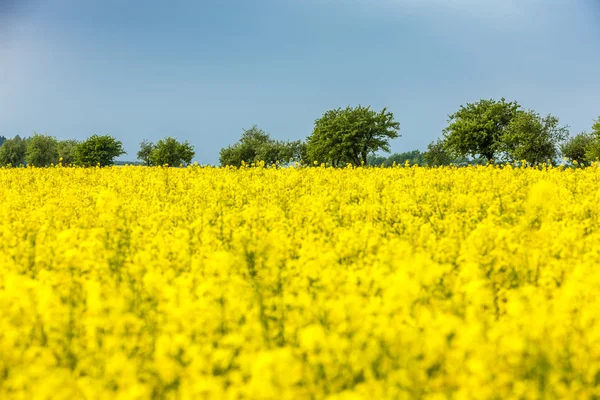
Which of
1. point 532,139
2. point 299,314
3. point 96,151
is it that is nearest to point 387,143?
point 532,139

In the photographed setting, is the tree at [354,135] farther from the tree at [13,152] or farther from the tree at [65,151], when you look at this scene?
the tree at [13,152]

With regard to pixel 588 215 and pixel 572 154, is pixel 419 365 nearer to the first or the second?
pixel 588 215

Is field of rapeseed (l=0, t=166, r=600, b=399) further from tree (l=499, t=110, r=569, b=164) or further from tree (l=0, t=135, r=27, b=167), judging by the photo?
tree (l=0, t=135, r=27, b=167)

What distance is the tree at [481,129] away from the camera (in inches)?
2532

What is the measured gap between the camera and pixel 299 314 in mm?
5902

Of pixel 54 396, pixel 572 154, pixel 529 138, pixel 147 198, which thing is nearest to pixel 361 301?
pixel 54 396

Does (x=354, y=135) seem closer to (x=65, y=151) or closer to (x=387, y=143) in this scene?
(x=387, y=143)

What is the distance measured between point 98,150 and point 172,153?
14970 millimetres

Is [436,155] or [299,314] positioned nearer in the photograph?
[299,314]

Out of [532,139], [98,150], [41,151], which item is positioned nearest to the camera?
[532,139]

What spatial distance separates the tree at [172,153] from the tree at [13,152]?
57.9m

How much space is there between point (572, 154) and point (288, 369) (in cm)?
9024

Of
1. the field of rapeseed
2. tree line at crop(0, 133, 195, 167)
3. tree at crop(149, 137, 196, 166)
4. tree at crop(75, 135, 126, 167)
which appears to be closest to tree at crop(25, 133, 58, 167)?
tree line at crop(0, 133, 195, 167)

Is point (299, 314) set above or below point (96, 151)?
below
